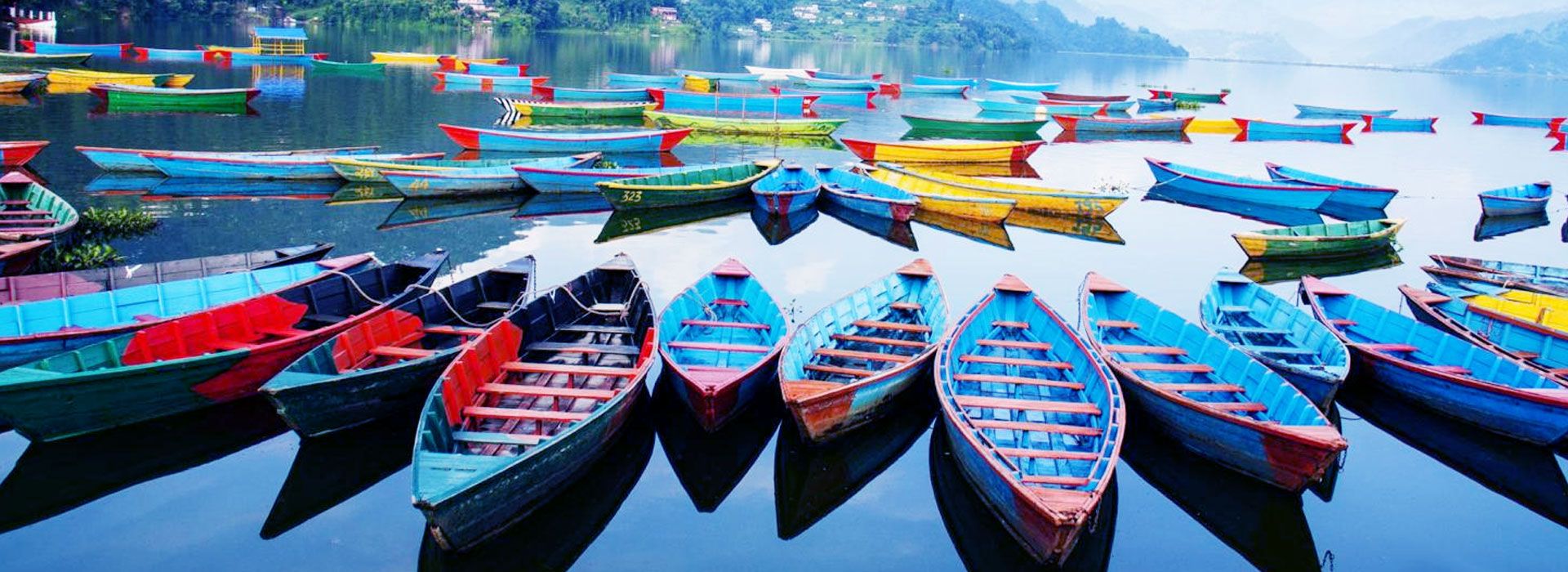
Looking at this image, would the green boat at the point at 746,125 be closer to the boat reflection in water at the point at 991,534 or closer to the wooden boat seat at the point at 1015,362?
the wooden boat seat at the point at 1015,362

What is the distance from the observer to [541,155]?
32.3 meters

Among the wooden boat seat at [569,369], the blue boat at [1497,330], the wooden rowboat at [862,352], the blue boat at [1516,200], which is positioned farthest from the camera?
the blue boat at [1516,200]

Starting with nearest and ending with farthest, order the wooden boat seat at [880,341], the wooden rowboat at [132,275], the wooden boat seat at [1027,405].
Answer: the wooden boat seat at [1027,405]
the wooden rowboat at [132,275]
the wooden boat seat at [880,341]

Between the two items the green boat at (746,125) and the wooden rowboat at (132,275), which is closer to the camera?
the wooden rowboat at (132,275)

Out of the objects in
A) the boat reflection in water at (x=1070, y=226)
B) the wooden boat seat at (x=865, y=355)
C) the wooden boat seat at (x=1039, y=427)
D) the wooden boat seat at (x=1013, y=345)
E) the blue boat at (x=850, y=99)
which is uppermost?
the blue boat at (x=850, y=99)

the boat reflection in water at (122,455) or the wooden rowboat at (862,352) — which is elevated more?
the wooden rowboat at (862,352)

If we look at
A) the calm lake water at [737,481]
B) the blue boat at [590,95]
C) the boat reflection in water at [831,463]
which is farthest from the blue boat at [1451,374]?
the blue boat at [590,95]

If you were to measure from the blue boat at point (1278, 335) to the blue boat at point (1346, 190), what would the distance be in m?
14.4

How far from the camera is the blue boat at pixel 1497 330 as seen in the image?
42.7 feet

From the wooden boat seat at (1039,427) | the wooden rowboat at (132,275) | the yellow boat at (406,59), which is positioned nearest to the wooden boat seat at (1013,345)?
the wooden boat seat at (1039,427)

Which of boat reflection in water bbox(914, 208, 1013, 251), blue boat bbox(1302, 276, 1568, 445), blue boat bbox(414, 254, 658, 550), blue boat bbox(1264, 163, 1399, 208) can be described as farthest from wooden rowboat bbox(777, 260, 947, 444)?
blue boat bbox(1264, 163, 1399, 208)

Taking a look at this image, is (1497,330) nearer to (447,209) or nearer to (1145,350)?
(1145,350)

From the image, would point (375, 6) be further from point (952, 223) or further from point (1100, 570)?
point (1100, 570)

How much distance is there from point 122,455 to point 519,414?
441 centimetres
